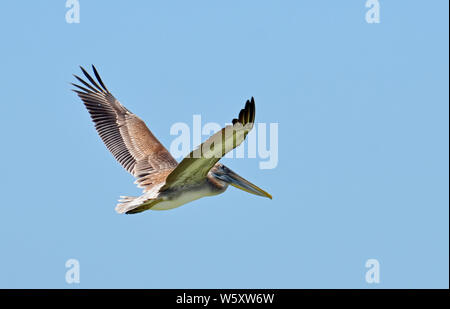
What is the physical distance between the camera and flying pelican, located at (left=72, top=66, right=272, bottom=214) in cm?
796

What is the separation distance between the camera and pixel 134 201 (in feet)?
30.5

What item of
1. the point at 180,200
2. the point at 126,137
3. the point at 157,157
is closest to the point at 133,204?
the point at 180,200

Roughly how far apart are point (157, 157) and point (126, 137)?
2.92 feet

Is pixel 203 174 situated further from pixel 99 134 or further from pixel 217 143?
pixel 99 134

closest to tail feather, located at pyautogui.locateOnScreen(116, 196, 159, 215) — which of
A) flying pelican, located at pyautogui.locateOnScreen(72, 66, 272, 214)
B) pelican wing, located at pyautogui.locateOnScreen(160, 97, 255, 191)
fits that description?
flying pelican, located at pyautogui.locateOnScreen(72, 66, 272, 214)

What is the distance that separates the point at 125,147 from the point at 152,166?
2.92 feet

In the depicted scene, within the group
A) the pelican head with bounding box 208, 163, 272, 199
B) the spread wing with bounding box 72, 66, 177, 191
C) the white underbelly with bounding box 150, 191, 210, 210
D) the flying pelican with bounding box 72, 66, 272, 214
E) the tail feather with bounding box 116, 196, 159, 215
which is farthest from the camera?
the spread wing with bounding box 72, 66, 177, 191

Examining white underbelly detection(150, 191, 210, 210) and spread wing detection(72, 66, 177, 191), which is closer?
white underbelly detection(150, 191, 210, 210)

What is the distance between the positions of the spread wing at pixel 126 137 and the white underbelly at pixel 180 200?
0.66 m

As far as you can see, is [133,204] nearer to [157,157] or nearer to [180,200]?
[180,200]

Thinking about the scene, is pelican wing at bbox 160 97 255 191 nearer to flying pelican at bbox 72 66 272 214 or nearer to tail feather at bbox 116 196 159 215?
flying pelican at bbox 72 66 272 214

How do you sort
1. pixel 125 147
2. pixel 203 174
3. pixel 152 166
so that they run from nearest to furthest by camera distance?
pixel 203 174, pixel 152 166, pixel 125 147
